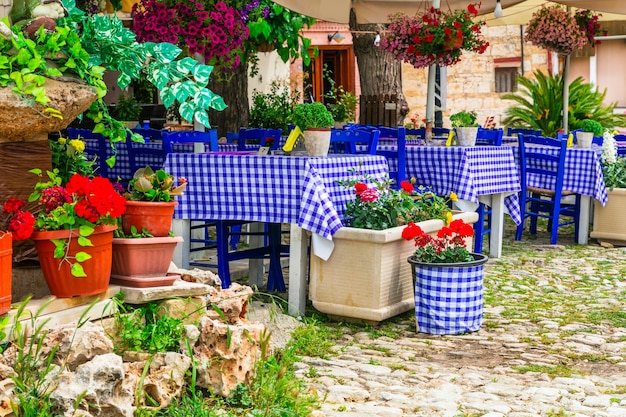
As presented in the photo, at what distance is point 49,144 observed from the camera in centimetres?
447

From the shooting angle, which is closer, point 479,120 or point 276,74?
point 276,74

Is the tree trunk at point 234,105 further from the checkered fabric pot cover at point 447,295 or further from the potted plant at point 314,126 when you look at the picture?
the checkered fabric pot cover at point 447,295

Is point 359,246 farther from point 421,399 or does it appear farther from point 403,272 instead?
point 421,399

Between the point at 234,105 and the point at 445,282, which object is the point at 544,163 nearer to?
the point at 234,105

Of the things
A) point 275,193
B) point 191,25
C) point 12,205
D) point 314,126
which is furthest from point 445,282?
point 12,205

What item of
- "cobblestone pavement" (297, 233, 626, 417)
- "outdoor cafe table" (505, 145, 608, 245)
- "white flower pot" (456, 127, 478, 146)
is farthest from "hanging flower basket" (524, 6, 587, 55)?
"cobblestone pavement" (297, 233, 626, 417)

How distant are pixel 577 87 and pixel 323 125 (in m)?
11.7

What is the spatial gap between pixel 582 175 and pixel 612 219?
0.57m

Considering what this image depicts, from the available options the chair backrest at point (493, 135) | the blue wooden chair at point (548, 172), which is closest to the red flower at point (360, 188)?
the chair backrest at point (493, 135)

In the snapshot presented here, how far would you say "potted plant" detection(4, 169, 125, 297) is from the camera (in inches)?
161

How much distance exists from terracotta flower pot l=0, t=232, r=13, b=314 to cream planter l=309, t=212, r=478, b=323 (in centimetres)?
265

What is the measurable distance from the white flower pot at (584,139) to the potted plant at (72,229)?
717 centimetres

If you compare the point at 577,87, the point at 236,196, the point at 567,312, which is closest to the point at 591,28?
the point at 577,87

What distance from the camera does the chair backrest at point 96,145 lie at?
28.3 feet
